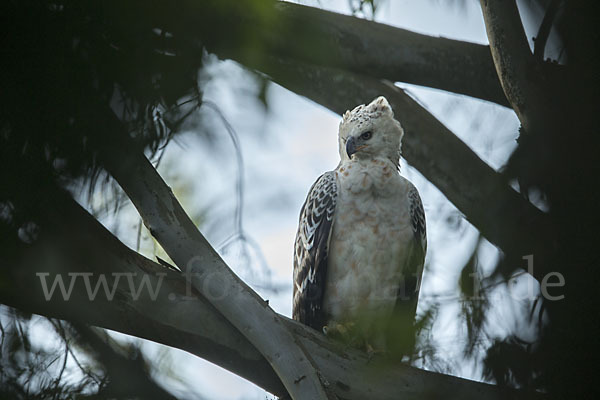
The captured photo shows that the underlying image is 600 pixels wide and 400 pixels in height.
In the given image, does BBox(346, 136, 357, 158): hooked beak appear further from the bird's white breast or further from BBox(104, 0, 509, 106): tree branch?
BBox(104, 0, 509, 106): tree branch

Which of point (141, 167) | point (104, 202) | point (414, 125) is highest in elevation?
point (414, 125)

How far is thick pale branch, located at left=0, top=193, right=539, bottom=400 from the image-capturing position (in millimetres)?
2375

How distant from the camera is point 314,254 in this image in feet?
15.0

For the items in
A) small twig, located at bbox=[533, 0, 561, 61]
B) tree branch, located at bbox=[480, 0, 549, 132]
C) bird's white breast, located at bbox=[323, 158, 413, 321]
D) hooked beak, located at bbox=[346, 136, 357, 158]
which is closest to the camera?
small twig, located at bbox=[533, 0, 561, 61]

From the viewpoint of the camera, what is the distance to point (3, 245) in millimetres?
2125

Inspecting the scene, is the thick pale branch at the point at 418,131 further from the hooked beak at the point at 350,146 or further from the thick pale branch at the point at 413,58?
the hooked beak at the point at 350,146

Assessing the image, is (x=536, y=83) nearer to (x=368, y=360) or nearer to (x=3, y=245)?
(x=368, y=360)

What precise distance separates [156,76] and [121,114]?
16 cm

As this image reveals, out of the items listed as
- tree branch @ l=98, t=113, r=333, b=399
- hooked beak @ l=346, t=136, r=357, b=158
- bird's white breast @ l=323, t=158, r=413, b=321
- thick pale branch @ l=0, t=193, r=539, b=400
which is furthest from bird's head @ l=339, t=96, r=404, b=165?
tree branch @ l=98, t=113, r=333, b=399

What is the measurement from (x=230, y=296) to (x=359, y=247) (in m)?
1.59

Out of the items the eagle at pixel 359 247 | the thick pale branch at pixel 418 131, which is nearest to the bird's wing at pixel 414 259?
the eagle at pixel 359 247

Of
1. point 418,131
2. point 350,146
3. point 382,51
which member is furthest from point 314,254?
point 382,51

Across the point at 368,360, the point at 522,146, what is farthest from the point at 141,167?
the point at 368,360

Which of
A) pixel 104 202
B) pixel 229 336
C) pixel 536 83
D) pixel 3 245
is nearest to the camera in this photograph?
pixel 3 245
